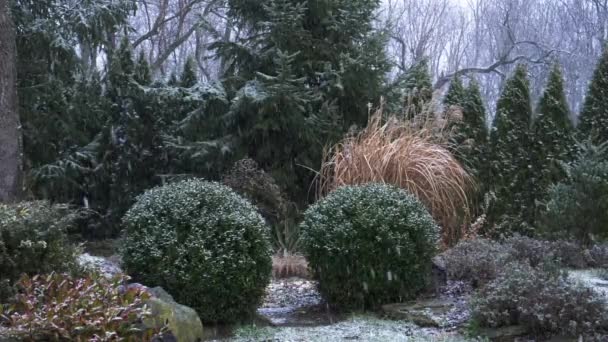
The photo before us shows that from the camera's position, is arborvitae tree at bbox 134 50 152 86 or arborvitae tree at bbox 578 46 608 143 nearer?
arborvitae tree at bbox 578 46 608 143

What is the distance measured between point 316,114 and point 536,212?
Result: 10.8 feet

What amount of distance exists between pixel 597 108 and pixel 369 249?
5.58m

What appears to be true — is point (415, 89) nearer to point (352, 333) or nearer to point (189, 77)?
point (189, 77)

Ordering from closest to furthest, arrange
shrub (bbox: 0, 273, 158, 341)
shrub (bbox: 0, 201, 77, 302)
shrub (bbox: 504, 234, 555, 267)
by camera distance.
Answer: shrub (bbox: 0, 273, 158, 341), shrub (bbox: 0, 201, 77, 302), shrub (bbox: 504, 234, 555, 267)

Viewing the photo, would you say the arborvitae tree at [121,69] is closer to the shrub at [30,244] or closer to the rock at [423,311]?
the shrub at [30,244]

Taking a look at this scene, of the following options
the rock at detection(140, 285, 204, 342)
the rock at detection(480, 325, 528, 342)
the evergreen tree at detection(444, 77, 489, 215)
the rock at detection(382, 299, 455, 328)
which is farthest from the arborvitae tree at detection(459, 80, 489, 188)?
the rock at detection(140, 285, 204, 342)

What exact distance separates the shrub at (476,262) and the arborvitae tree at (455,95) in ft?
13.8

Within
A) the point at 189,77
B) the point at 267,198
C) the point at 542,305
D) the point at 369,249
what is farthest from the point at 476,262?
the point at 189,77

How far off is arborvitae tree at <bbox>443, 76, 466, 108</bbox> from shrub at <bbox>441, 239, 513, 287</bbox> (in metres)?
4.22

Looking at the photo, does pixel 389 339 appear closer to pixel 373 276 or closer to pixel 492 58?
pixel 373 276

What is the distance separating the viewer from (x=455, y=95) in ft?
35.5

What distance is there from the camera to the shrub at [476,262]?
624cm

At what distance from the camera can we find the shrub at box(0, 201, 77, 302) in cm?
481

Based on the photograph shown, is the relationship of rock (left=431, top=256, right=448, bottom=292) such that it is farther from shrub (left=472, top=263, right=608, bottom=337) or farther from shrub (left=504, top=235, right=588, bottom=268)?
shrub (left=472, top=263, right=608, bottom=337)
